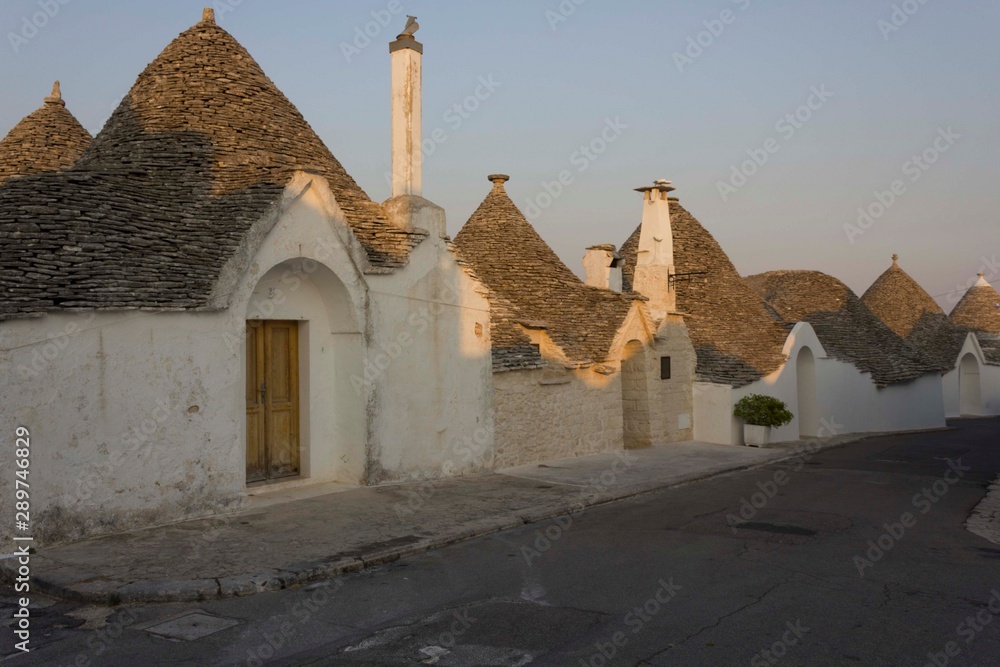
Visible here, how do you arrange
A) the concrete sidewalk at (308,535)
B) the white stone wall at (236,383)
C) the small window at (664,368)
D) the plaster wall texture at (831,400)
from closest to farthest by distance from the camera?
the concrete sidewalk at (308,535)
the white stone wall at (236,383)
the small window at (664,368)
the plaster wall texture at (831,400)

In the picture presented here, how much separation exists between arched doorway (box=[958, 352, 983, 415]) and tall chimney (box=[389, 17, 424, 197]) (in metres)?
34.2

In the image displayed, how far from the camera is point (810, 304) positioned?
2956 centimetres

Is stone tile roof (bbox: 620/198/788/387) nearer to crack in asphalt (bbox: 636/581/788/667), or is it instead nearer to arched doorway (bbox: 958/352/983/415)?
crack in asphalt (bbox: 636/581/788/667)

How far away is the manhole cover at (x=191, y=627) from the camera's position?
19.3ft

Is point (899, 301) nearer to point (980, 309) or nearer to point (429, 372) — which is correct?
point (980, 309)

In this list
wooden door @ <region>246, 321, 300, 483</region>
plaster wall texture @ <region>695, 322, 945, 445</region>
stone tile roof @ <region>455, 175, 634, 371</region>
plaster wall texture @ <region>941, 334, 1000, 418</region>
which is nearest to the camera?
wooden door @ <region>246, 321, 300, 483</region>

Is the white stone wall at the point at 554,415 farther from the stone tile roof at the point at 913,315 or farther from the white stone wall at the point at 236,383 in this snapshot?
the stone tile roof at the point at 913,315

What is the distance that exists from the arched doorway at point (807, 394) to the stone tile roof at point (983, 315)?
69.4 feet

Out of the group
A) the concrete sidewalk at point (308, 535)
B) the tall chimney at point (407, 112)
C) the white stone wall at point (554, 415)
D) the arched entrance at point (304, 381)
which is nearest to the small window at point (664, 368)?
the white stone wall at point (554, 415)

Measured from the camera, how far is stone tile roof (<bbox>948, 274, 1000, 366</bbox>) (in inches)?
1578

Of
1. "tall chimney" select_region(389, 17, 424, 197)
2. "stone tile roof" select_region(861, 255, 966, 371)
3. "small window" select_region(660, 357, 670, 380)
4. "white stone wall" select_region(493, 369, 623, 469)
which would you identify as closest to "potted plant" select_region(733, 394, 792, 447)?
"small window" select_region(660, 357, 670, 380)

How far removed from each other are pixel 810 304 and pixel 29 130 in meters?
24.4

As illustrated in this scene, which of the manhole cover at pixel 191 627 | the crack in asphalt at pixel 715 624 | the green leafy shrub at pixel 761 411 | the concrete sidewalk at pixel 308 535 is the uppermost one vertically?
the green leafy shrub at pixel 761 411

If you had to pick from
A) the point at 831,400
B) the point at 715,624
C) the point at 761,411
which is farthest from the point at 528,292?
the point at 715,624
